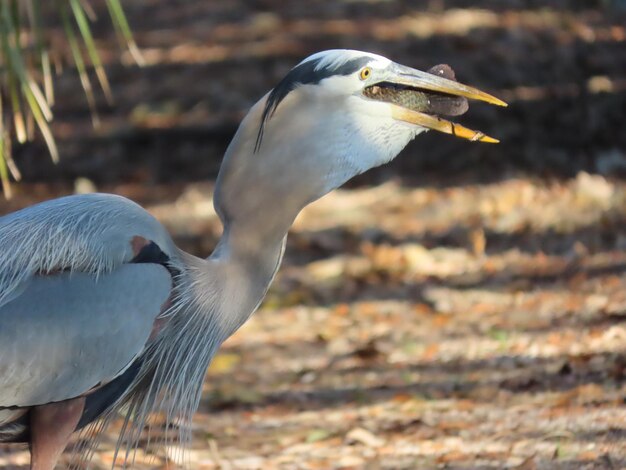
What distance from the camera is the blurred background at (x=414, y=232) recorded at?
5660 millimetres

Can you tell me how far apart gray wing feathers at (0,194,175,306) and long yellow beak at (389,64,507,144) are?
0.93 m

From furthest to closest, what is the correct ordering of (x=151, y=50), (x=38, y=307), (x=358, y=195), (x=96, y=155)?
1. (x=151, y=50)
2. (x=96, y=155)
3. (x=358, y=195)
4. (x=38, y=307)

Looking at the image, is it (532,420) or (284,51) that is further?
(284,51)

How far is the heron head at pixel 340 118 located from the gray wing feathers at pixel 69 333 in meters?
0.60

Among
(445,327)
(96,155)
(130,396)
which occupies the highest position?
(130,396)

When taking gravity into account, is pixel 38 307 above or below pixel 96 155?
above

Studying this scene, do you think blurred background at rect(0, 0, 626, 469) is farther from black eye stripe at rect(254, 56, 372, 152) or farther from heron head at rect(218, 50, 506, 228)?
black eye stripe at rect(254, 56, 372, 152)

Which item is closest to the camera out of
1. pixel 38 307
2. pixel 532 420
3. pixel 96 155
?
pixel 38 307

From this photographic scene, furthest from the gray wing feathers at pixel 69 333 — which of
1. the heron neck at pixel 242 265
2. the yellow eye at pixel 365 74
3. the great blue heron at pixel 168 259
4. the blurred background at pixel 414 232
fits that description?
the blurred background at pixel 414 232

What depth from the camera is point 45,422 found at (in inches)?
156

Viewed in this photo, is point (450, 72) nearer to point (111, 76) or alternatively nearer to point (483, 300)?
point (483, 300)

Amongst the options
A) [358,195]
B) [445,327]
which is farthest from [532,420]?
[358,195]

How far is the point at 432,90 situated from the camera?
4035 millimetres

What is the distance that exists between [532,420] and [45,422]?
2.51 meters
